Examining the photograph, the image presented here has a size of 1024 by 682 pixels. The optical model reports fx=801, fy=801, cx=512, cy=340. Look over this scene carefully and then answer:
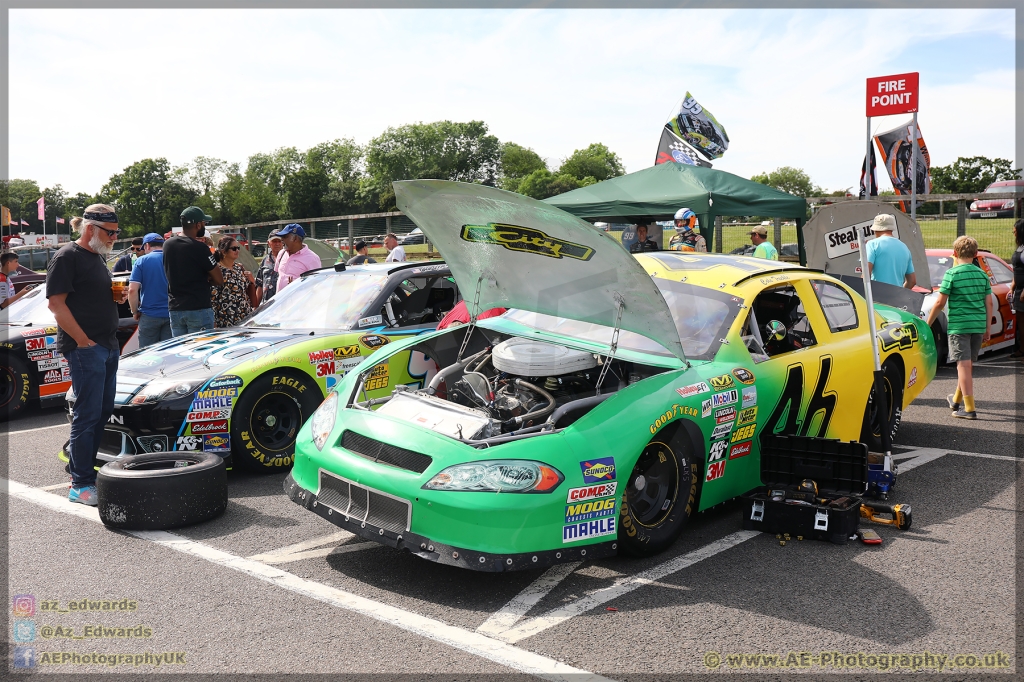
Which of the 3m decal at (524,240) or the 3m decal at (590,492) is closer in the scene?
the 3m decal at (590,492)

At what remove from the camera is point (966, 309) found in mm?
7832

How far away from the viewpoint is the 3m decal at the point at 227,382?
224 inches

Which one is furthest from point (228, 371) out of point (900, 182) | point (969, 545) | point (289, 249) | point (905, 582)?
point (900, 182)

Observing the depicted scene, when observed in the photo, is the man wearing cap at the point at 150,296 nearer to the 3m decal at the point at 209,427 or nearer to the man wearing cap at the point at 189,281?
the man wearing cap at the point at 189,281

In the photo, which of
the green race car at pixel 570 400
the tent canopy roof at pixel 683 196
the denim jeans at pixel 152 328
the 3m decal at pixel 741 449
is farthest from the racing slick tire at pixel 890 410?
the denim jeans at pixel 152 328

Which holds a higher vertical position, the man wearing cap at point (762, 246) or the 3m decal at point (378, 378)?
the man wearing cap at point (762, 246)

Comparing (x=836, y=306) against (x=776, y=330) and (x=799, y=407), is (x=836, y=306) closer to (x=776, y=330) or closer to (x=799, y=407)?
(x=776, y=330)

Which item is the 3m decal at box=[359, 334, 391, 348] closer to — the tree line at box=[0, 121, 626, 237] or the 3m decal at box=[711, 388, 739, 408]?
the 3m decal at box=[711, 388, 739, 408]

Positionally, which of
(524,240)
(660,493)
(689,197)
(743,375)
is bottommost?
(660,493)

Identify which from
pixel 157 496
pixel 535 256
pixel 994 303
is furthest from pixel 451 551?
pixel 994 303

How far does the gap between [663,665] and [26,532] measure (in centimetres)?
391

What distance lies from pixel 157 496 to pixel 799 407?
13.1ft

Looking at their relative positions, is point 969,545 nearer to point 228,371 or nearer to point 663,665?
point 663,665

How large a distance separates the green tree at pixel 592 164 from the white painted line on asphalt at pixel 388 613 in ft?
423
